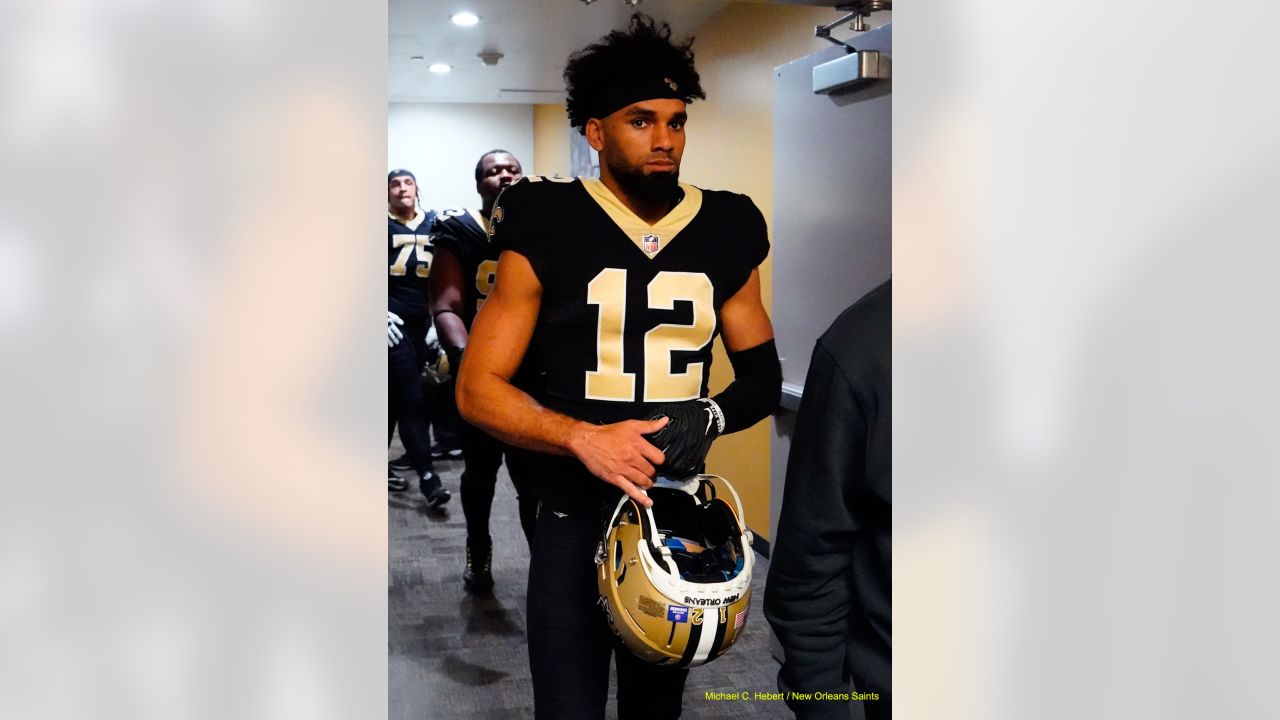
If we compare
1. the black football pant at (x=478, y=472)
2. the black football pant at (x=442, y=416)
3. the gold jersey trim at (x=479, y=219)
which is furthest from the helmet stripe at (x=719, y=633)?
the black football pant at (x=442, y=416)

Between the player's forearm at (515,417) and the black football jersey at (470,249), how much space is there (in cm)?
162

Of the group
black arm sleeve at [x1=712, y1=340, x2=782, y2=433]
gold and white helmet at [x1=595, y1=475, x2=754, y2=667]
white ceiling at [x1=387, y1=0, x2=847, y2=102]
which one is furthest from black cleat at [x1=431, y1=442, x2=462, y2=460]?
gold and white helmet at [x1=595, y1=475, x2=754, y2=667]

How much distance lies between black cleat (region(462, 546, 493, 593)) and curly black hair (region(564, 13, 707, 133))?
7.72 feet

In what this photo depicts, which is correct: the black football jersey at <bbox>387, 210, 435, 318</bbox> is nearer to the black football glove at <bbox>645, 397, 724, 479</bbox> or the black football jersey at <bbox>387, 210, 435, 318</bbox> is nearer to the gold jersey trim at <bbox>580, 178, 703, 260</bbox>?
the gold jersey trim at <bbox>580, 178, 703, 260</bbox>

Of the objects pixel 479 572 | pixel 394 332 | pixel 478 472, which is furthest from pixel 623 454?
pixel 394 332

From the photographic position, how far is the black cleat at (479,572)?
4.00m

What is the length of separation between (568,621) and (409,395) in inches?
138

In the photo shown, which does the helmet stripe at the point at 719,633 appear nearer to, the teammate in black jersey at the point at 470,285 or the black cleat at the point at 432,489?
the teammate in black jersey at the point at 470,285
